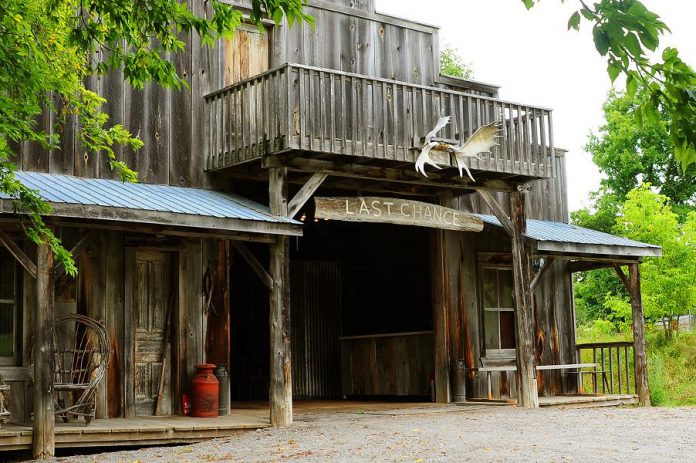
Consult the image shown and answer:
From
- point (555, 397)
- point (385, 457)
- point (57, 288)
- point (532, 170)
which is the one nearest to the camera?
point (385, 457)

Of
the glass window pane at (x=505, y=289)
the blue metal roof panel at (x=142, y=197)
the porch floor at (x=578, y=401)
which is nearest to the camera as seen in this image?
the blue metal roof panel at (x=142, y=197)

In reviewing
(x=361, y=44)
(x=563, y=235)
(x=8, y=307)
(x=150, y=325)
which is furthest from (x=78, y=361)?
(x=563, y=235)

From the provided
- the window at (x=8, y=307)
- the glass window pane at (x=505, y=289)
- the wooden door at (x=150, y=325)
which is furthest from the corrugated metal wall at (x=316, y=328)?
the window at (x=8, y=307)

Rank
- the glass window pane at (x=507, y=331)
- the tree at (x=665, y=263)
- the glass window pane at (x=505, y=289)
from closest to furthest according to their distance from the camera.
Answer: the glass window pane at (x=507, y=331) < the glass window pane at (x=505, y=289) < the tree at (x=665, y=263)

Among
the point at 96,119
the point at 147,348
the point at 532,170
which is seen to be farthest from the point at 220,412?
the point at 532,170

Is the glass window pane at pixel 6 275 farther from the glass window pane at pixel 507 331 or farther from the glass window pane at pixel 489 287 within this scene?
the glass window pane at pixel 507 331

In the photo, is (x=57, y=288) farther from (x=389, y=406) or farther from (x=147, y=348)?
(x=389, y=406)

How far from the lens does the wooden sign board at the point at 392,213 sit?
1411cm

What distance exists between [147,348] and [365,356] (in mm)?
6013

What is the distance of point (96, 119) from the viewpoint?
12320 millimetres

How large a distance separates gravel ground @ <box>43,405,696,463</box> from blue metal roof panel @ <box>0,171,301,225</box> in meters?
2.79

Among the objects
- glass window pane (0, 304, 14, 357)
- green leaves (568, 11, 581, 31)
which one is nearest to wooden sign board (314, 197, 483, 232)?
glass window pane (0, 304, 14, 357)

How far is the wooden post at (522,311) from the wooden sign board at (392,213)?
0.80 meters

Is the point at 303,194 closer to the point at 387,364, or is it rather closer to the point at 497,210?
the point at 497,210
